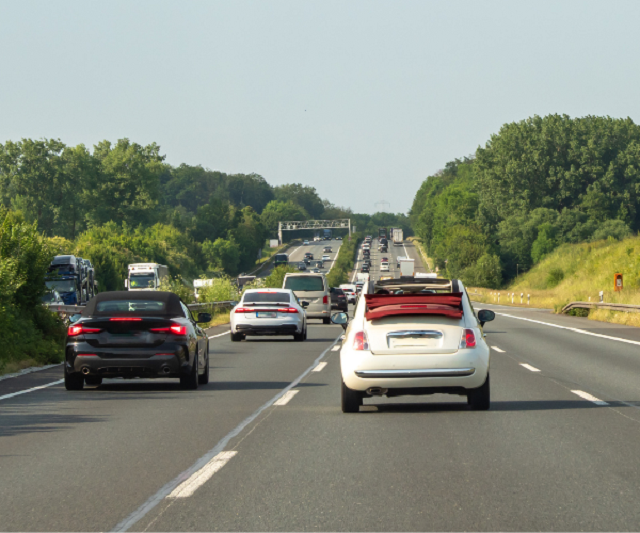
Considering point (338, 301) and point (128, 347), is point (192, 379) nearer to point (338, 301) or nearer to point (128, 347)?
point (128, 347)

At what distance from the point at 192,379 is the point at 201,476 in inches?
277

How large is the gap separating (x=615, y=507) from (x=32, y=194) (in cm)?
12919

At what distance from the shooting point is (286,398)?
42.9 ft

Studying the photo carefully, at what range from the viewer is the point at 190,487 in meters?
7.12

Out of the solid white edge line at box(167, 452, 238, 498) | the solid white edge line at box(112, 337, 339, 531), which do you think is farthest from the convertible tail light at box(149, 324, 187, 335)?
the solid white edge line at box(167, 452, 238, 498)

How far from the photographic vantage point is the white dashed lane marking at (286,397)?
12.6 meters

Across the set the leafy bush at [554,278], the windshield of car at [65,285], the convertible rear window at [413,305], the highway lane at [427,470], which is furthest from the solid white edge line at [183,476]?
the leafy bush at [554,278]

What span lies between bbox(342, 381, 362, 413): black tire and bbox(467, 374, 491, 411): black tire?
4.21ft

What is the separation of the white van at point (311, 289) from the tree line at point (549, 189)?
8473cm

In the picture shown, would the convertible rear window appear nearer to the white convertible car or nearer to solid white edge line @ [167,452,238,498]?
the white convertible car

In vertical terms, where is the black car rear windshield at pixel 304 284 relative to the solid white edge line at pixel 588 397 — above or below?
above

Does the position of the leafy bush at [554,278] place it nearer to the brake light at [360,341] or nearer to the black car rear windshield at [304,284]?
the black car rear windshield at [304,284]

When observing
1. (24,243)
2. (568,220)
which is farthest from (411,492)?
(568,220)

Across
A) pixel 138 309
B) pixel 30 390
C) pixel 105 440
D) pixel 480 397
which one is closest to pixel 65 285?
pixel 138 309
